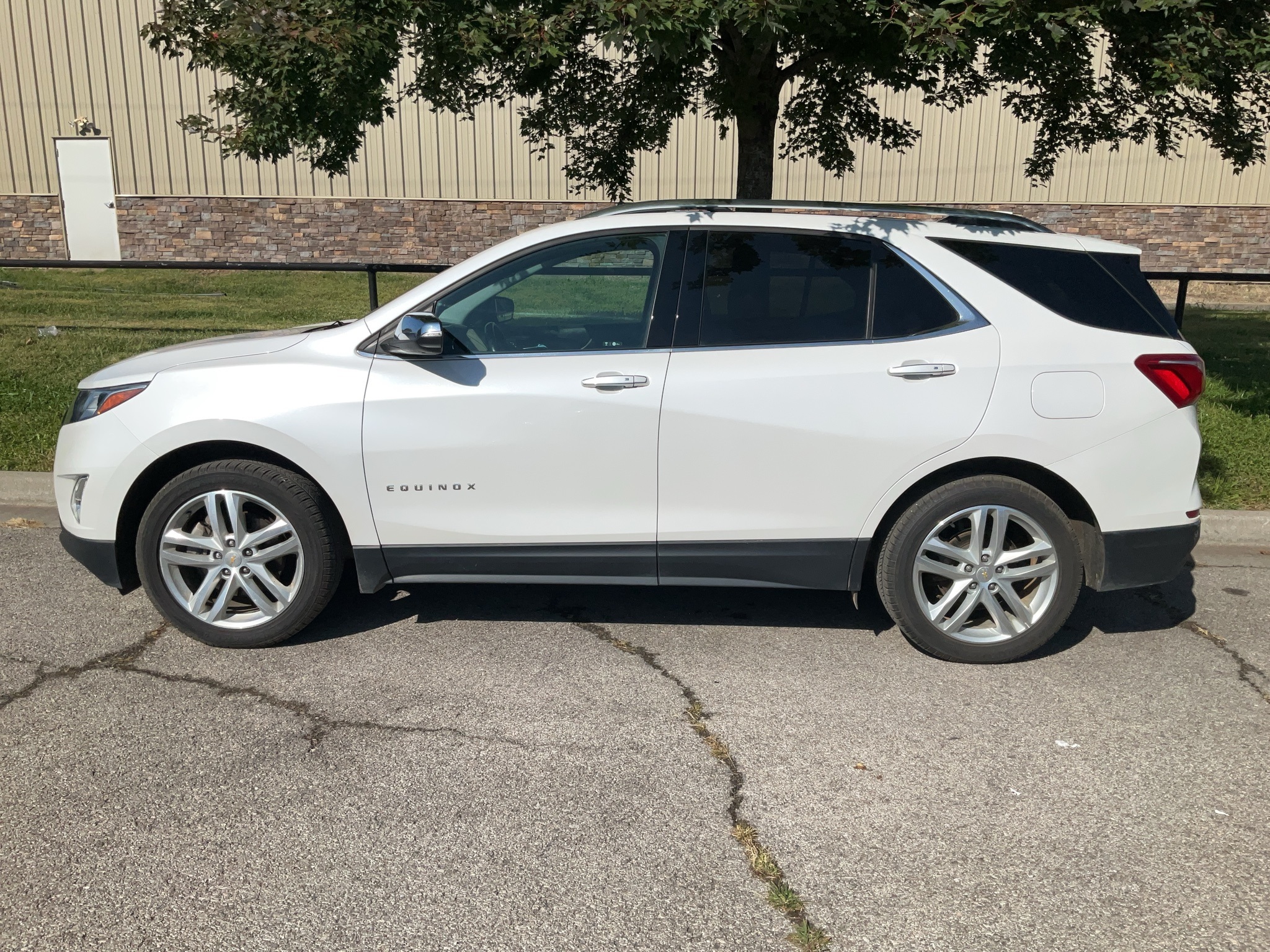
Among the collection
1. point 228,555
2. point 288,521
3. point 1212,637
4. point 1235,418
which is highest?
point 288,521

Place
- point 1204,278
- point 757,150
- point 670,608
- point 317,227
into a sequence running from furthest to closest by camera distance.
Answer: point 317,227 < point 1204,278 < point 757,150 < point 670,608

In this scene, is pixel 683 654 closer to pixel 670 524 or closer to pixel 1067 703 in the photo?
pixel 670 524

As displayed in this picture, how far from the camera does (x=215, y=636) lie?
437 cm

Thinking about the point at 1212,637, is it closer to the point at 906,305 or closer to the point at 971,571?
the point at 971,571

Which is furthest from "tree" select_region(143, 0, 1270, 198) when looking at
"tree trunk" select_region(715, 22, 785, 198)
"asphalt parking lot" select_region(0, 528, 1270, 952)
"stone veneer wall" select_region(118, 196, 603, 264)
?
"stone veneer wall" select_region(118, 196, 603, 264)

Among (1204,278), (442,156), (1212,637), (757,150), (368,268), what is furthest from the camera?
(442,156)

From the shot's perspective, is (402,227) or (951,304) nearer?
(951,304)

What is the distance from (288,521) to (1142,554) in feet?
11.1

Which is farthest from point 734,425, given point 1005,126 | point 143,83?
point 143,83

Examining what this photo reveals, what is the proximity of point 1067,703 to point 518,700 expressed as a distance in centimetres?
204

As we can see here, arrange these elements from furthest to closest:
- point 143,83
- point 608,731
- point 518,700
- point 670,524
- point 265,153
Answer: point 143,83 < point 265,153 < point 670,524 < point 518,700 < point 608,731

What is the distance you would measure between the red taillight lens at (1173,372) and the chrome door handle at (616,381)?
191 centimetres

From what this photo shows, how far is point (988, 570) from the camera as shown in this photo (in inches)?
167

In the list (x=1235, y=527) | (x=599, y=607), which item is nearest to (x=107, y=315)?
(x=599, y=607)
